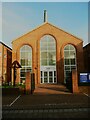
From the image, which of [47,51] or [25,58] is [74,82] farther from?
[25,58]

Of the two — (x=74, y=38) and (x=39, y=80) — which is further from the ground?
(x=74, y=38)

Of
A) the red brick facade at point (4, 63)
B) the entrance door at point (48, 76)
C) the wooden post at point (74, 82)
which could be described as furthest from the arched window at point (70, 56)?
the wooden post at point (74, 82)

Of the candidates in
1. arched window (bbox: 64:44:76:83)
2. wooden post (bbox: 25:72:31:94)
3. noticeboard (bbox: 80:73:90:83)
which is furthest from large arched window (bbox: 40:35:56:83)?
wooden post (bbox: 25:72:31:94)

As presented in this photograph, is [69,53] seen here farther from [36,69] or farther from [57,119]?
[57,119]

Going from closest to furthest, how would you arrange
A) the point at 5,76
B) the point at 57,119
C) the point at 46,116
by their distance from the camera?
1. the point at 57,119
2. the point at 46,116
3. the point at 5,76

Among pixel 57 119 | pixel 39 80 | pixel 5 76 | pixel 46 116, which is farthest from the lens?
pixel 5 76

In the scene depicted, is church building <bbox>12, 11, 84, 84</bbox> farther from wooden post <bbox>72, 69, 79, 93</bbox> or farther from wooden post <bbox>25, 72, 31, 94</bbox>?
wooden post <bbox>25, 72, 31, 94</bbox>

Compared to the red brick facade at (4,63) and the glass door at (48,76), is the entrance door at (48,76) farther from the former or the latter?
the red brick facade at (4,63)

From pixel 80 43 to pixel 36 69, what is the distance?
8025 mm

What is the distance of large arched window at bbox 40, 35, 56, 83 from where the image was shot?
31953mm

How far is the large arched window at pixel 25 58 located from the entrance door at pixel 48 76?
2358mm

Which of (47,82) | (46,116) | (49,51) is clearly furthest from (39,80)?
(46,116)

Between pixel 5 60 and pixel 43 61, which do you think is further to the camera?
pixel 5 60

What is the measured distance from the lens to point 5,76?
34.9m
